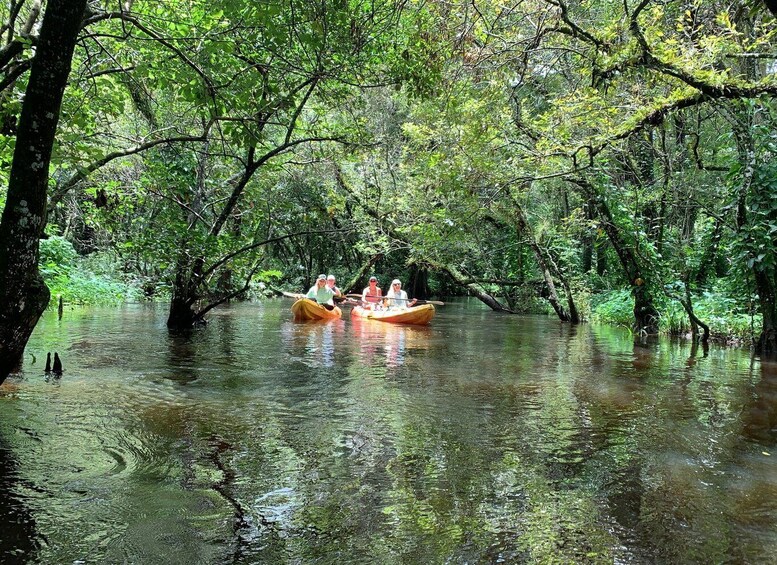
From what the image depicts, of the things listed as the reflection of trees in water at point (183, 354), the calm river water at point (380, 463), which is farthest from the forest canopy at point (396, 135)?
the calm river water at point (380, 463)

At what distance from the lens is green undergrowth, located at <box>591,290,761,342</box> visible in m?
12.8

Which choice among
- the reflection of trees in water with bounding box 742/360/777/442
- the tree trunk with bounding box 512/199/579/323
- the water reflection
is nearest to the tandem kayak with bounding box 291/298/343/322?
the tree trunk with bounding box 512/199/579/323

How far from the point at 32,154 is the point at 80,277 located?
57.0ft

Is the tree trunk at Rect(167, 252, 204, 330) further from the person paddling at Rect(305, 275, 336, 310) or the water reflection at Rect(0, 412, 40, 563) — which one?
the water reflection at Rect(0, 412, 40, 563)

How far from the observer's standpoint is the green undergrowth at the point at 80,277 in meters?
17.5

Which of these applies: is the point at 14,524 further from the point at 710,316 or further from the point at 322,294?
the point at 322,294

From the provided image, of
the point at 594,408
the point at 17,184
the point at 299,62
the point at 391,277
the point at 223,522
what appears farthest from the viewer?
the point at 391,277

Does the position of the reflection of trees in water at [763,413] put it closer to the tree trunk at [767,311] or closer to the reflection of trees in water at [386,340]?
the tree trunk at [767,311]

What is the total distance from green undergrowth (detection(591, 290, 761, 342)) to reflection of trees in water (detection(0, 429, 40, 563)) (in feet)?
40.7

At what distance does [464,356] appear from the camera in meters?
10.8

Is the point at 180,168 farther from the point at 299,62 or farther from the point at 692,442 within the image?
the point at 692,442

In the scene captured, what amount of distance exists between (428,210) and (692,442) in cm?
1460

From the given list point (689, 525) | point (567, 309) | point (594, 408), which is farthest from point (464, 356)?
point (567, 309)

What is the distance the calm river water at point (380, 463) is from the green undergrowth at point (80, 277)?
1000 centimetres
